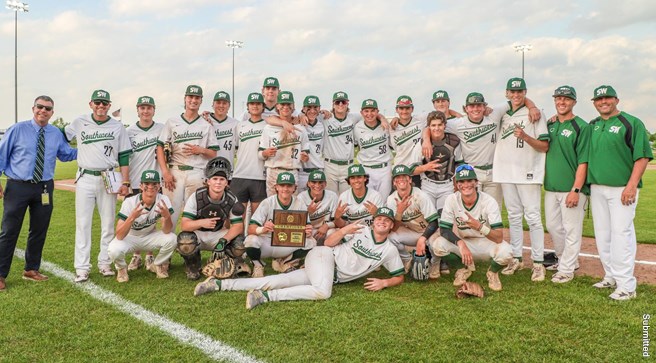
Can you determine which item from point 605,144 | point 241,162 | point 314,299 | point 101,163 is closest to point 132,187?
point 101,163

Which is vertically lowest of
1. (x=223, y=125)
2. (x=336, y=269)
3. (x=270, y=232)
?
(x=336, y=269)

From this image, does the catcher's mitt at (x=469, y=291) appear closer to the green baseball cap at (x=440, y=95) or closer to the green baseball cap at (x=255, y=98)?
the green baseball cap at (x=440, y=95)

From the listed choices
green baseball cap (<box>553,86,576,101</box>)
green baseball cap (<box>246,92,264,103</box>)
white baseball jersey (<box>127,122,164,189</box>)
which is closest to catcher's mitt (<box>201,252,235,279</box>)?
white baseball jersey (<box>127,122,164,189</box>)

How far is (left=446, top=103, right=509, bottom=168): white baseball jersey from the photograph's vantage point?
20.5 ft

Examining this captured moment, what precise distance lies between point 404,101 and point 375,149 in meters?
Result: 0.77

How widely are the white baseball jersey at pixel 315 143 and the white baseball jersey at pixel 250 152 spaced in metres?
0.65

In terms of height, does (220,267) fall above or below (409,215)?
below

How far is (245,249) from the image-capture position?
588 cm

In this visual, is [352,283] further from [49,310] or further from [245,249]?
[49,310]

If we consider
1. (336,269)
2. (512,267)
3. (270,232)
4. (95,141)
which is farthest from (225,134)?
A: (512,267)

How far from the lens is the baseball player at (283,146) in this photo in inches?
257

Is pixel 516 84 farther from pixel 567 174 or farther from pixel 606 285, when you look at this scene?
pixel 606 285

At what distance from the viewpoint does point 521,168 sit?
19.4 ft

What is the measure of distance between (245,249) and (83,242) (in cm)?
A: 188
